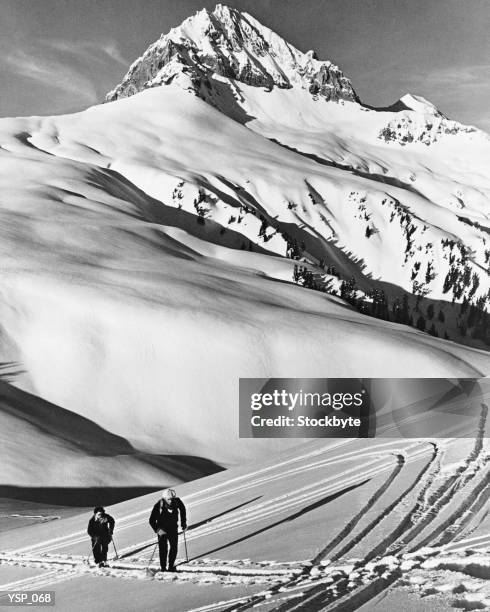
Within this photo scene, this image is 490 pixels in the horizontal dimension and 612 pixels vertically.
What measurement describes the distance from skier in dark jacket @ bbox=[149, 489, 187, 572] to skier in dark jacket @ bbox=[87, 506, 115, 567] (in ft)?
4.22

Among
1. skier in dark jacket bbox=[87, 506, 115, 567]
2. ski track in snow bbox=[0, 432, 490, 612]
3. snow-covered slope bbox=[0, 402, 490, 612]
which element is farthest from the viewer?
skier in dark jacket bbox=[87, 506, 115, 567]

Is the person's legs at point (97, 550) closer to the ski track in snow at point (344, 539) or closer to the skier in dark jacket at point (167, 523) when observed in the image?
the ski track in snow at point (344, 539)

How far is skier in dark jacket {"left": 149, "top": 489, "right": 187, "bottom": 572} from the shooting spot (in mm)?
9938

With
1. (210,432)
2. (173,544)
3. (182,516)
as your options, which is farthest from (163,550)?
(210,432)

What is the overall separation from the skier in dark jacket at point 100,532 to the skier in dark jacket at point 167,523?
1287mm

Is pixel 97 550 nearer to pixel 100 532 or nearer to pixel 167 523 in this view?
pixel 100 532

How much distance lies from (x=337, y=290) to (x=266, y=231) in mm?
38506

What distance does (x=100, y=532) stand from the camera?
10.9 meters

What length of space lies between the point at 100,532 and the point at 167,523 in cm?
173

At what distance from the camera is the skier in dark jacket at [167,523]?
9938 millimetres

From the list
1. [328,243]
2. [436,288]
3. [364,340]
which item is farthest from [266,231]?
[364,340]

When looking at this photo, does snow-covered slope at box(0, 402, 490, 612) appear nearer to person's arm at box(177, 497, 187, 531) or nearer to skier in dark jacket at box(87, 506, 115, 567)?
skier in dark jacket at box(87, 506, 115, 567)

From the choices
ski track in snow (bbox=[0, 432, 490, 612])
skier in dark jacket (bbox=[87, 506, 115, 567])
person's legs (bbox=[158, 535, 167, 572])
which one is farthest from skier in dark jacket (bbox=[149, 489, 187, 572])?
skier in dark jacket (bbox=[87, 506, 115, 567])

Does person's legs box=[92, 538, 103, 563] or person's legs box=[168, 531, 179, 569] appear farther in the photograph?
person's legs box=[92, 538, 103, 563]
